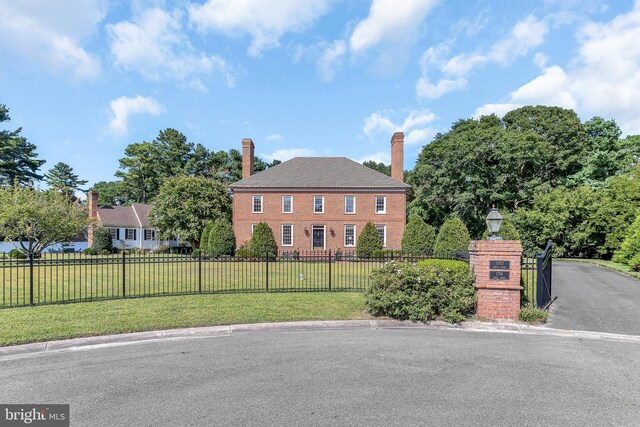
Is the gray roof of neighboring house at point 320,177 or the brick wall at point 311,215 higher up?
the gray roof of neighboring house at point 320,177

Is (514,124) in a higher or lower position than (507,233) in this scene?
higher

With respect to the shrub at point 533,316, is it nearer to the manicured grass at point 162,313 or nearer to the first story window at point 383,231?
the manicured grass at point 162,313

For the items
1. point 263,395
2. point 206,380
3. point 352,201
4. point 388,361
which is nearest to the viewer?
point 263,395

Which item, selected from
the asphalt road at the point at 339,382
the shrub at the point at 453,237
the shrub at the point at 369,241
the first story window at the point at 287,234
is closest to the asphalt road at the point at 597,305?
the asphalt road at the point at 339,382

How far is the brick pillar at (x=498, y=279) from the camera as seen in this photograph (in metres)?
7.77

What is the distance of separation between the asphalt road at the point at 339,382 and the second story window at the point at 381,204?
81.0ft

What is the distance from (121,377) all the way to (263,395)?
2.12 metres

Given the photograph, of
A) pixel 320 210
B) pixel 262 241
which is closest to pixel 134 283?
pixel 262 241

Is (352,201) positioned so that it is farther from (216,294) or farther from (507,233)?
(216,294)

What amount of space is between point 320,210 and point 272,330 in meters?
24.5

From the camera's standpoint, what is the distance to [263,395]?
13.6 ft

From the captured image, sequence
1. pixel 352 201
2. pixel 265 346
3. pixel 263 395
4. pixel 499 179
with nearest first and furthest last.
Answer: pixel 263 395, pixel 265 346, pixel 352 201, pixel 499 179

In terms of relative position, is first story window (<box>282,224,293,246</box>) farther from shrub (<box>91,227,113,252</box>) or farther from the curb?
the curb

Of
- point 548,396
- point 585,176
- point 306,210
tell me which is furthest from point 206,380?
point 585,176
